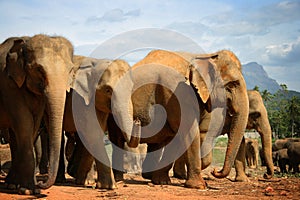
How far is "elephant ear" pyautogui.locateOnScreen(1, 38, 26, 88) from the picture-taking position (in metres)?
8.52

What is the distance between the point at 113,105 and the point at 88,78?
889mm

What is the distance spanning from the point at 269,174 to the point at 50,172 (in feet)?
29.2

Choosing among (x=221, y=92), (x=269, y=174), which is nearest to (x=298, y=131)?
(x=269, y=174)

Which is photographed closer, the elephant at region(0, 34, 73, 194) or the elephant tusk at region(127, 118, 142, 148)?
the elephant at region(0, 34, 73, 194)

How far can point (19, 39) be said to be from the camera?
8664mm

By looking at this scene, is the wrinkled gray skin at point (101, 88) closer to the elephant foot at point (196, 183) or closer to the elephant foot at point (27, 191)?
the elephant foot at point (196, 183)

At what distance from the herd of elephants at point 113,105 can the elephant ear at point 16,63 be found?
0.06ft

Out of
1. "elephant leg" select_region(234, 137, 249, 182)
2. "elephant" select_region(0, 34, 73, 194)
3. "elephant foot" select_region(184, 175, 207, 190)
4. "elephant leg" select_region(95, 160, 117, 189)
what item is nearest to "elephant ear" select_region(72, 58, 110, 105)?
"elephant" select_region(0, 34, 73, 194)

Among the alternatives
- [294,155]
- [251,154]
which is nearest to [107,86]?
[294,155]

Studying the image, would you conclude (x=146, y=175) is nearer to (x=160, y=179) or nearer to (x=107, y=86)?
(x=160, y=179)

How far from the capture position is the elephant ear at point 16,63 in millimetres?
8516

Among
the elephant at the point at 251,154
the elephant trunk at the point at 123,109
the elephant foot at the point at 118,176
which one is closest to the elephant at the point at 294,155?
the elephant at the point at 251,154

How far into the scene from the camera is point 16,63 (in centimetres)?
861

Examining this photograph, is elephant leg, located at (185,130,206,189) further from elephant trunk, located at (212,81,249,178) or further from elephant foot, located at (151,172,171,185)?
elephant foot, located at (151,172,171,185)
